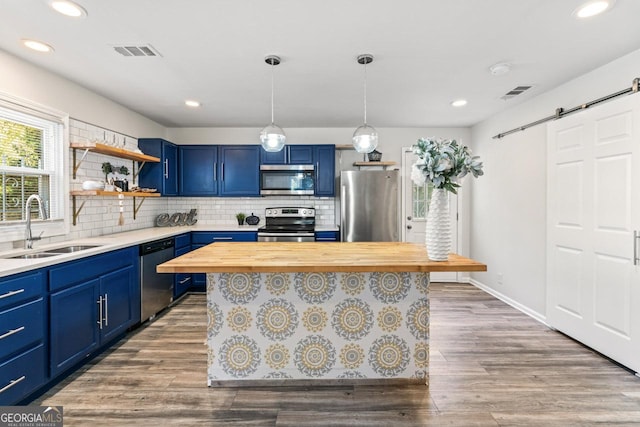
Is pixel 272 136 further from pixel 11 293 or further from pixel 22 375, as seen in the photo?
pixel 22 375

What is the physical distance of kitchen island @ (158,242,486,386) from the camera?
2.22 m

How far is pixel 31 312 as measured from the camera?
205cm

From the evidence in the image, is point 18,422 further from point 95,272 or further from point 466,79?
point 466,79

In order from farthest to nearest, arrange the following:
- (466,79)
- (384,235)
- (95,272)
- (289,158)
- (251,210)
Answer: (251,210) < (289,158) < (384,235) < (466,79) < (95,272)

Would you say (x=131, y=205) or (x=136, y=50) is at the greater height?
(x=136, y=50)

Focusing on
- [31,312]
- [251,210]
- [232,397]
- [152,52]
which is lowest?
[232,397]

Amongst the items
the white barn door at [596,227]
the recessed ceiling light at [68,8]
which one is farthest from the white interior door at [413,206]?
the recessed ceiling light at [68,8]

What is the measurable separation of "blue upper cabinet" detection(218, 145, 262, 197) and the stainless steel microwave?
12 cm

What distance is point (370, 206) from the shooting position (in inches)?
177

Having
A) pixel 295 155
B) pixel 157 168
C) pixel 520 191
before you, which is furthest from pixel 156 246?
pixel 520 191

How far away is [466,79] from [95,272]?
144 inches

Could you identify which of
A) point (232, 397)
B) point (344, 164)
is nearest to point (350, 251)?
point (232, 397)

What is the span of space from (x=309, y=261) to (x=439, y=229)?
82 centimetres

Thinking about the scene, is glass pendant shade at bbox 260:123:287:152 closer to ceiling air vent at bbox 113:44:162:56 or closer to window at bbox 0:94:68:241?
ceiling air vent at bbox 113:44:162:56
